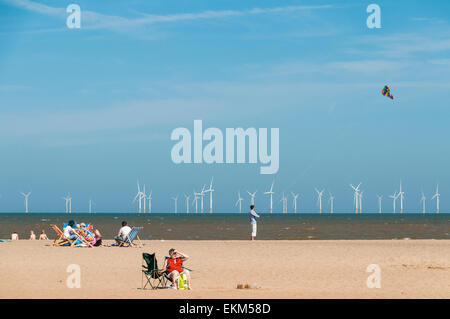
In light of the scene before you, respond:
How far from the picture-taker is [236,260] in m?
23.3

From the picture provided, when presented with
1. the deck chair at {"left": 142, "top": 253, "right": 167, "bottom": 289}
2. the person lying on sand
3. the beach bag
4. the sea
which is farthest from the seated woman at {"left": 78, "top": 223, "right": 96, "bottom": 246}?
the sea

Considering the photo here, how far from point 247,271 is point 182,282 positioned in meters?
4.32

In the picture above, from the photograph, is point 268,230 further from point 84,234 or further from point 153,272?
point 153,272

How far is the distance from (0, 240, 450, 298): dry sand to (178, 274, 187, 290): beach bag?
30 cm

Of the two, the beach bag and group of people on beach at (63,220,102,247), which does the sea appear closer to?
Result: group of people on beach at (63,220,102,247)

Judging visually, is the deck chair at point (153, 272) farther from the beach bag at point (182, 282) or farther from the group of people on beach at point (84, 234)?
the group of people on beach at point (84, 234)

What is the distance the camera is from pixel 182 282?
1605 centimetres

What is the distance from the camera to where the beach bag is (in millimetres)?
16000

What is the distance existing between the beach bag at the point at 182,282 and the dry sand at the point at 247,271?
0.30m
